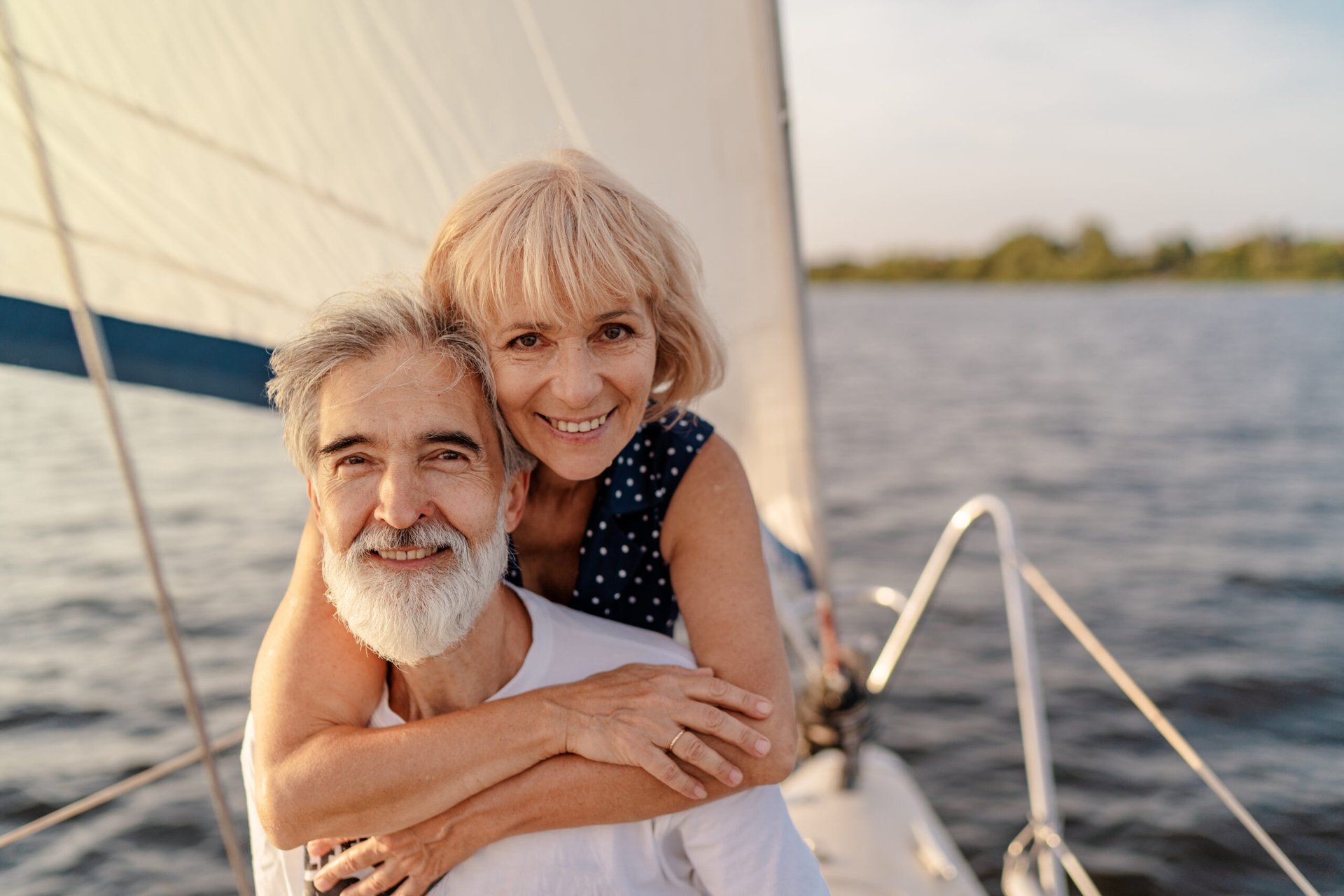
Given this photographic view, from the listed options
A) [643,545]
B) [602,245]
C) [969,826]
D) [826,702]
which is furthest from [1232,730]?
[602,245]

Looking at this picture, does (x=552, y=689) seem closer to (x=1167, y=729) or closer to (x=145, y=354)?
(x=145, y=354)

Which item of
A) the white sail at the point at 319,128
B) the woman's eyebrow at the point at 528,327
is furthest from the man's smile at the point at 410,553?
the white sail at the point at 319,128

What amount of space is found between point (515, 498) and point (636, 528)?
0.77 ft

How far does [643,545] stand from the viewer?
1845 millimetres

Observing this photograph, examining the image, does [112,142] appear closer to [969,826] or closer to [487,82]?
[487,82]

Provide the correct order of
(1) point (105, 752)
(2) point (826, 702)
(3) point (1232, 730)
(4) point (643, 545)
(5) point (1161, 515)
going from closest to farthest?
(4) point (643, 545) → (2) point (826, 702) → (1) point (105, 752) → (3) point (1232, 730) → (5) point (1161, 515)

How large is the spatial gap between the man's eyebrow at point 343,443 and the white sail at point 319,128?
69cm

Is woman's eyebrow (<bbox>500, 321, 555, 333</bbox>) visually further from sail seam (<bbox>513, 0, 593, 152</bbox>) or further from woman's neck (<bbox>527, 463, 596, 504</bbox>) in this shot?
sail seam (<bbox>513, 0, 593, 152</bbox>)

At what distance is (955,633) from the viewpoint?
26.8 ft

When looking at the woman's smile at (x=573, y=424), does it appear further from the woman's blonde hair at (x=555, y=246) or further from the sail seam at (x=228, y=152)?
the sail seam at (x=228, y=152)

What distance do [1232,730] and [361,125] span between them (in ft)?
22.8

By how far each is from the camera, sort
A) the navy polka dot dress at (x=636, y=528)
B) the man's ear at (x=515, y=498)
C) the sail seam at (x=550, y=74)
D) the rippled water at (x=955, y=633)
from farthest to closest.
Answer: the rippled water at (x=955, y=633)
the sail seam at (x=550, y=74)
the navy polka dot dress at (x=636, y=528)
the man's ear at (x=515, y=498)

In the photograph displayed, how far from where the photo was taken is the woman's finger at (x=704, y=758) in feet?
4.93

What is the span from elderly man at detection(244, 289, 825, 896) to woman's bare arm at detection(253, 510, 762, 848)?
99 millimetres
